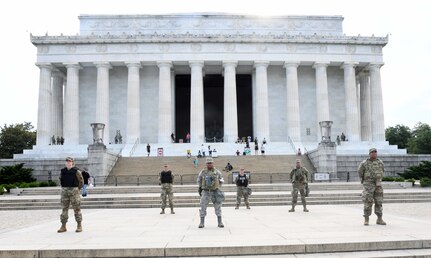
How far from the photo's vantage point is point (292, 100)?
60125 mm

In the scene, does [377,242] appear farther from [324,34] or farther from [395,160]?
[324,34]

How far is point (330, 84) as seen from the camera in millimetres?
65562

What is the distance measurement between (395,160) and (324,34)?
26.5 m

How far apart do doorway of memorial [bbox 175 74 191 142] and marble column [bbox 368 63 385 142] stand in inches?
1084

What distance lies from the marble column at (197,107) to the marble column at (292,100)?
12.1 m

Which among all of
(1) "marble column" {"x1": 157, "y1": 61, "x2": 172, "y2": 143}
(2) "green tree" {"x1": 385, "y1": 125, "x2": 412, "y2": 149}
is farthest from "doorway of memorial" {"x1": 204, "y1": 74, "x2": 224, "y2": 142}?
(2) "green tree" {"x1": 385, "y1": 125, "x2": 412, "y2": 149}

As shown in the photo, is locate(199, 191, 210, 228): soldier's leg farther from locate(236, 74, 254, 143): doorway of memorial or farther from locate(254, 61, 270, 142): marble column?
locate(236, 74, 254, 143): doorway of memorial

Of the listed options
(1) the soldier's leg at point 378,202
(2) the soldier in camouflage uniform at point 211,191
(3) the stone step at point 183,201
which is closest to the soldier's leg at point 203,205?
(2) the soldier in camouflage uniform at point 211,191

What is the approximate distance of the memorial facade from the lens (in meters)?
58.9

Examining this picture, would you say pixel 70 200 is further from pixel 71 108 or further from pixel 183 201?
pixel 71 108

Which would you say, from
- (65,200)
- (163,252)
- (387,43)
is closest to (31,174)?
(65,200)

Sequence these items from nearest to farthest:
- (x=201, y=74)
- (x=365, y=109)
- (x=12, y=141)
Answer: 1. (x=201, y=74)
2. (x=365, y=109)
3. (x=12, y=141)

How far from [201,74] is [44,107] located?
22.0 metres

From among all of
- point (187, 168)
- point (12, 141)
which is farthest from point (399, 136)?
point (12, 141)
